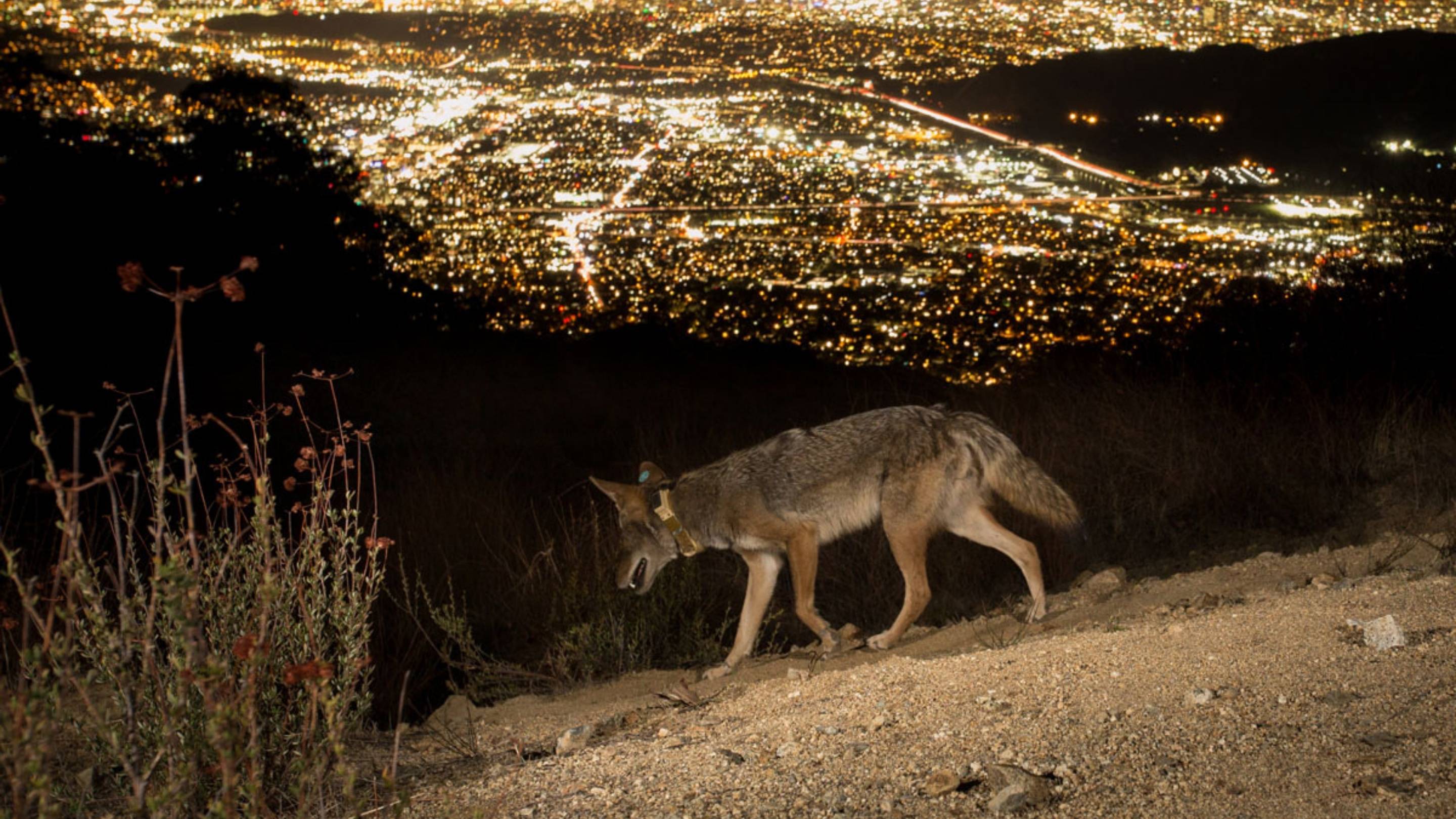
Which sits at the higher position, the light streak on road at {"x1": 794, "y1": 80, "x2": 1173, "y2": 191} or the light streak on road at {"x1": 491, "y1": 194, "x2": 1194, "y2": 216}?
the light streak on road at {"x1": 794, "y1": 80, "x2": 1173, "y2": 191}

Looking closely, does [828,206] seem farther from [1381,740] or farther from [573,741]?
[1381,740]

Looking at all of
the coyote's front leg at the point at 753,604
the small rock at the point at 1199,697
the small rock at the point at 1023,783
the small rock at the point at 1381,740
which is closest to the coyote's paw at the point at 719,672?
the coyote's front leg at the point at 753,604

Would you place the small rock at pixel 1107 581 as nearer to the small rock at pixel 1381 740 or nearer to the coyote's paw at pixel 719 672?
the coyote's paw at pixel 719 672

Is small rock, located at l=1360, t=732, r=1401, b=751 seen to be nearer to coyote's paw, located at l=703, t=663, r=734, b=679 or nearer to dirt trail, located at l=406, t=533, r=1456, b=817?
dirt trail, located at l=406, t=533, r=1456, b=817

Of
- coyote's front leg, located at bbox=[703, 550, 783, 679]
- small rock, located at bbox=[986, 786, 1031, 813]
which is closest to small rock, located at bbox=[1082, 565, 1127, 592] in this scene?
coyote's front leg, located at bbox=[703, 550, 783, 679]

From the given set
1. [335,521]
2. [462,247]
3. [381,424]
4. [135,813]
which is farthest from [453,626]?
[462,247]

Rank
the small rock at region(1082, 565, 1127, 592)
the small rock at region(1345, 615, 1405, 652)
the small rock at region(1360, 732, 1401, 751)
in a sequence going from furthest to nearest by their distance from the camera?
the small rock at region(1082, 565, 1127, 592)
the small rock at region(1345, 615, 1405, 652)
the small rock at region(1360, 732, 1401, 751)
